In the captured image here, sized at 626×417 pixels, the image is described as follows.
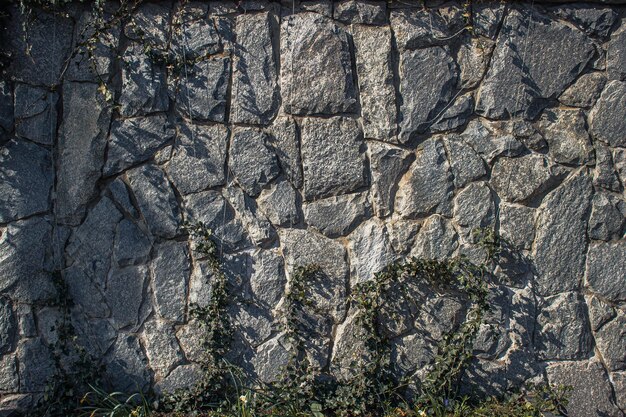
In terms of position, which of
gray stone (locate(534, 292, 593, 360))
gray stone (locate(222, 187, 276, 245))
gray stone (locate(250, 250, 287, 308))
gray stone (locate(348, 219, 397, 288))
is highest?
gray stone (locate(222, 187, 276, 245))

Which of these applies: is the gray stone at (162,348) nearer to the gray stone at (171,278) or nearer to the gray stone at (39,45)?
the gray stone at (171,278)

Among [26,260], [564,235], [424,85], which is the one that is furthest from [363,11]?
[26,260]

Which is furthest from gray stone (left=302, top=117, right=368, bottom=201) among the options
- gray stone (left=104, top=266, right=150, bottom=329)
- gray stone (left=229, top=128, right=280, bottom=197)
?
gray stone (left=104, top=266, right=150, bottom=329)

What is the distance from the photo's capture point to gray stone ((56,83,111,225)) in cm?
371

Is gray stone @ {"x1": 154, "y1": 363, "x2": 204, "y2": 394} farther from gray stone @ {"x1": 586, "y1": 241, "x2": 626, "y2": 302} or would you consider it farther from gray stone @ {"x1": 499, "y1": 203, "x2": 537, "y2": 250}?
gray stone @ {"x1": 586, "y1": 241, "x2": 626, "y2": 302}

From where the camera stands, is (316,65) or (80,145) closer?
(316,65)

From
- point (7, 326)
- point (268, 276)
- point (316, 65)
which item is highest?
point (316, 65)

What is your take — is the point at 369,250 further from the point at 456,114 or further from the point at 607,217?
the point at 607,217

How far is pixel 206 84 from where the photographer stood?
3.66 metres

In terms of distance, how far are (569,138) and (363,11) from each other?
50.6 inches

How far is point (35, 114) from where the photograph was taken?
3719mm

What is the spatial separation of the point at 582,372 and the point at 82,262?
2.81 m

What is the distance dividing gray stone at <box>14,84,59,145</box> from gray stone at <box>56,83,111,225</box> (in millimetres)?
65

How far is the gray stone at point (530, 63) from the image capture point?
11.6 feet
